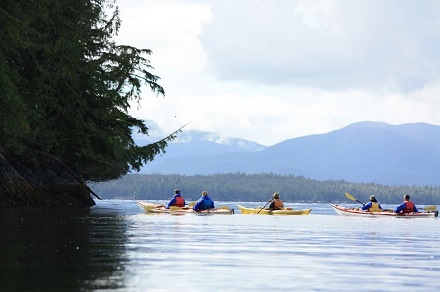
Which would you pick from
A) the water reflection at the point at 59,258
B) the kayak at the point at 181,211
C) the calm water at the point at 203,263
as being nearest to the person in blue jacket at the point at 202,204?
the kayak at the point at 181,211

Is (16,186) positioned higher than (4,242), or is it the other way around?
(16,186)

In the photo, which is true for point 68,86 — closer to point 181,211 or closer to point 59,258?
point 181,211

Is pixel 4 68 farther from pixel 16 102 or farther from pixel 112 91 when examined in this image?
pixel 112 91

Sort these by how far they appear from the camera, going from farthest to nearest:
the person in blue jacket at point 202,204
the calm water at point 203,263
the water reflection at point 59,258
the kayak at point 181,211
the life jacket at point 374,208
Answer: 1. the life jacket at point 374,208
2. the kayak at point 181,211
3. the person in blue jacket at point 202,204
4. the calm water at point 203,263
5. the water reflection at point 59,258

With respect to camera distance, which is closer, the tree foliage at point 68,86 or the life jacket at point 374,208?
the tree foliage at point 68,86

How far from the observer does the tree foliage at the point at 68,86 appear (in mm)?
37781

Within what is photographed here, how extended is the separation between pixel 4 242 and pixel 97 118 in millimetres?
31621

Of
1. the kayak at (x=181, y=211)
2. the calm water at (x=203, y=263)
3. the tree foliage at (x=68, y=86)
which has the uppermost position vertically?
the tree foliage at (x=68, y=86)

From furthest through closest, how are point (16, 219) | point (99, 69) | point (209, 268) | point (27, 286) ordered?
point (99, 69) < point (16, 219) < point (209, 268) < point (27, 286)

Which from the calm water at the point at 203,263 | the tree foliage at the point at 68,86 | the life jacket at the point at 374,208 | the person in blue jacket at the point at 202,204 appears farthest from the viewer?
the life jacket at the point at 374,208

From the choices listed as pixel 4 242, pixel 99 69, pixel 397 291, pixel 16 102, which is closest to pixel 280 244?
pixel 4 242

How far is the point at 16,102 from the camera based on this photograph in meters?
36.7

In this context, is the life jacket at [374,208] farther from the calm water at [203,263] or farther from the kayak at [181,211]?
→ the calm water at [203,263]

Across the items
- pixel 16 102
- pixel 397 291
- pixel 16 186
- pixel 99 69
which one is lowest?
pixel 397 291
